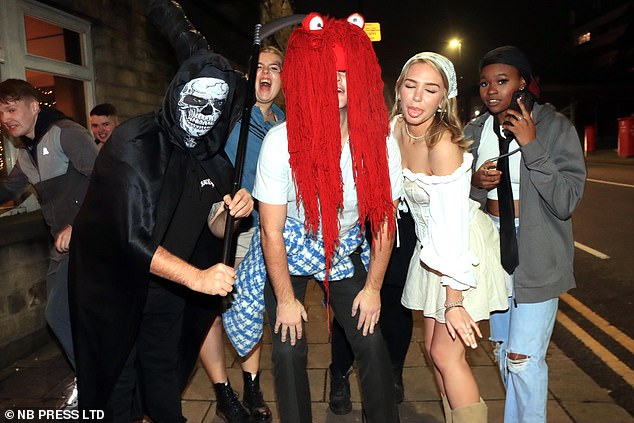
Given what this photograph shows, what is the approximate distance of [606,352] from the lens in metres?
4.05

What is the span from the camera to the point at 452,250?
223 cm

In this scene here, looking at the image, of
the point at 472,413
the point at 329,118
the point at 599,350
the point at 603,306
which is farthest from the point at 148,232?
the point at 603,306

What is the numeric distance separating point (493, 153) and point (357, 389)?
187 centimetres

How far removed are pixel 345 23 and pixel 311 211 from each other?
82 cm

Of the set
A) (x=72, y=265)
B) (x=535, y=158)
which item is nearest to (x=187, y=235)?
(x=72, y=265)

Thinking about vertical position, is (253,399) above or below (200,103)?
below

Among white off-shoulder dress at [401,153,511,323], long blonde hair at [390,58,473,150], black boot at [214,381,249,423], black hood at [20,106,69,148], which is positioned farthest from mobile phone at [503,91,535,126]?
black hood at [20,106,69,148]

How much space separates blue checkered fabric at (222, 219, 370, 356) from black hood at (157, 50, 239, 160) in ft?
1.89

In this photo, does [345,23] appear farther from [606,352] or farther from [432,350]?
[606,352]

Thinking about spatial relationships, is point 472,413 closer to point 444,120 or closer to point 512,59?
point 444,120

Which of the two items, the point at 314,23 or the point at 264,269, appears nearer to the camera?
the point at 314,23

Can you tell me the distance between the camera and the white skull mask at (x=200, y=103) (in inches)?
90.6

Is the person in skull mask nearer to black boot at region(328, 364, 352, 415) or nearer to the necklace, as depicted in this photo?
the necklace

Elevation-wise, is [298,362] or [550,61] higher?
[550,61]
